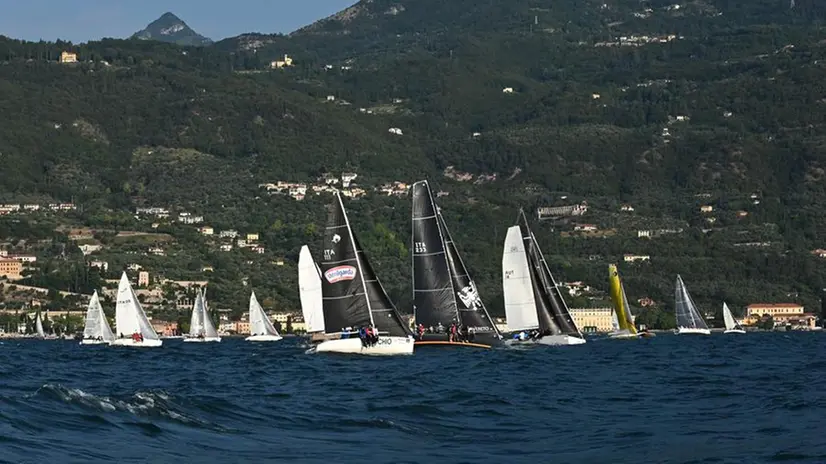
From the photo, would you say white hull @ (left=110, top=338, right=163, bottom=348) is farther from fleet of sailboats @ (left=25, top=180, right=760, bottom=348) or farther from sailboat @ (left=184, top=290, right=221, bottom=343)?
sailboat @ (left=184, top=290, right=221, bottom=343)

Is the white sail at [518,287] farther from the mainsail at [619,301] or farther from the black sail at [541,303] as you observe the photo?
the mainsail at [619,301]

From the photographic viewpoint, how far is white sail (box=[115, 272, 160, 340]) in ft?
348

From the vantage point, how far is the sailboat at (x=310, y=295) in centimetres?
8988

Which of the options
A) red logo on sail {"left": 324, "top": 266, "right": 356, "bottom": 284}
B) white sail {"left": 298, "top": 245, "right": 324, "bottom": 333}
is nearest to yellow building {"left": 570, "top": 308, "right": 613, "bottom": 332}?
white sail {"left": 298, "top": 245, "right": 324, "bottom": 333}

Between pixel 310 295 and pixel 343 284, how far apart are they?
32.7 m

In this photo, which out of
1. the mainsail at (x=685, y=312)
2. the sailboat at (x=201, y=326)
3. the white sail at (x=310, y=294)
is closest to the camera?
the white sail at (x=310, y=294)

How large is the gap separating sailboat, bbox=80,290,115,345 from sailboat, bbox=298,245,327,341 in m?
19.1

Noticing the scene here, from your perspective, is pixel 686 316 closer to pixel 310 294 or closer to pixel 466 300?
pixel 310 294

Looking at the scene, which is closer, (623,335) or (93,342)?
(93,342)

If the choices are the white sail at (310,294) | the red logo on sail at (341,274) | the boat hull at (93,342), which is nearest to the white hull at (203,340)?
the boat hull at (93,342)

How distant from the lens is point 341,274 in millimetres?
60594

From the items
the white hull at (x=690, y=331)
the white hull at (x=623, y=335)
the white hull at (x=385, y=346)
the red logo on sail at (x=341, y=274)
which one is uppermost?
the red logo on sail at (x=341, y=274)

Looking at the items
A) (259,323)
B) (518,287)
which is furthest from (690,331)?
(518,287)

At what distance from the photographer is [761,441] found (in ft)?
103
